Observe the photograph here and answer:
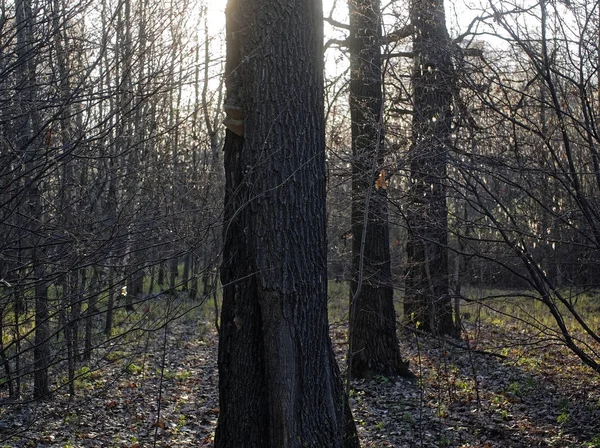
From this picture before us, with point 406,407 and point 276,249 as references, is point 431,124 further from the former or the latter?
point 406,407

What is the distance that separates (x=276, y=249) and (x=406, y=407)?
449 centimetres

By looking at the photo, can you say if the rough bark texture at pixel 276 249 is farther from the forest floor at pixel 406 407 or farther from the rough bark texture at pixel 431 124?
the rough bark texture at pixel 431 124

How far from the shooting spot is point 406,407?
8.34 metres

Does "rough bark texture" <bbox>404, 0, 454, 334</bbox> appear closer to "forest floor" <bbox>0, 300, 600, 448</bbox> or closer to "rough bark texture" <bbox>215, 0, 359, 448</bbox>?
"forest floor" <bbox>0, 300, 600, 448</bbox>

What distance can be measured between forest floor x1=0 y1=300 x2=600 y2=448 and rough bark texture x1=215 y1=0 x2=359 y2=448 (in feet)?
3.80

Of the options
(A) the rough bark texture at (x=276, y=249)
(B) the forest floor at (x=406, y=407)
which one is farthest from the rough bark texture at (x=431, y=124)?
(A) the rough bark texture at (x=276, y=249)

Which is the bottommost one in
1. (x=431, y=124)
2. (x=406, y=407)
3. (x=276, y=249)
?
(x=406, y=407)

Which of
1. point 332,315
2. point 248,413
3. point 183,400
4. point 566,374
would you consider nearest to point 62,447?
point 183,400

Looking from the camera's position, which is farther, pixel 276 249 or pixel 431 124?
pixel 431 124

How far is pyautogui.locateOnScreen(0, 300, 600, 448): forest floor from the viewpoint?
22.6 ft

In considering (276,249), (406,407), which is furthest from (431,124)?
(406,407)

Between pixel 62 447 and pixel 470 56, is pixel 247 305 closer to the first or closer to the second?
pixel 62 447

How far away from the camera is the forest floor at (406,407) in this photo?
6891mm

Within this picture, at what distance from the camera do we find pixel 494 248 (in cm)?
822
